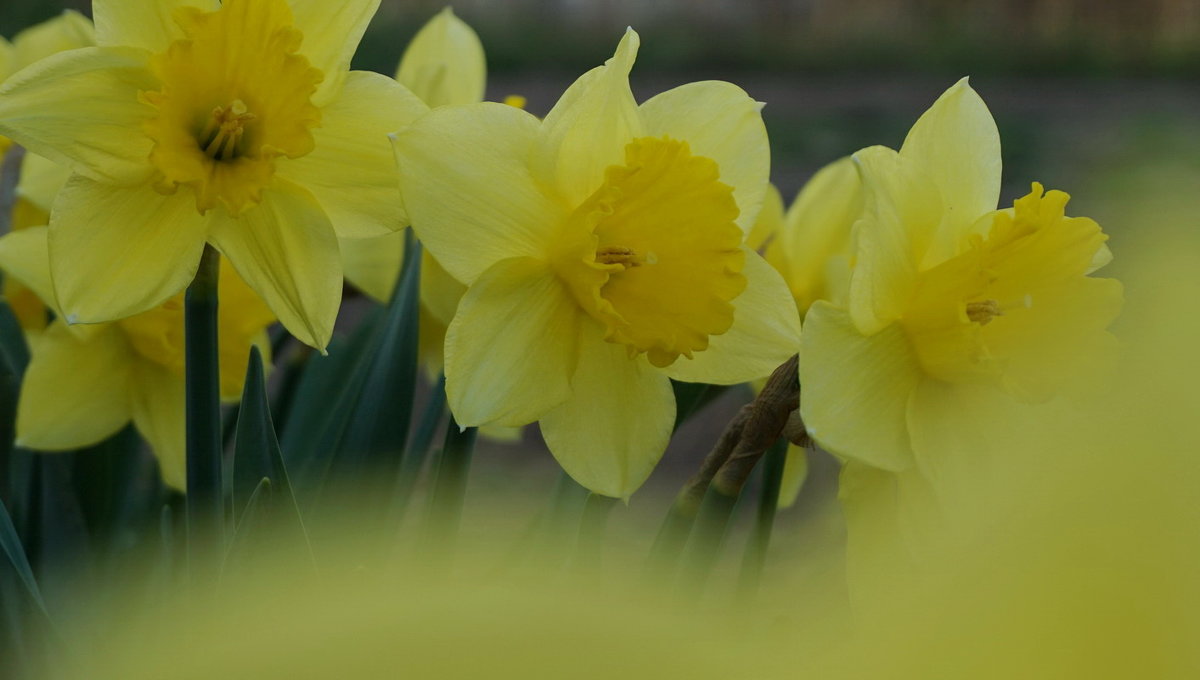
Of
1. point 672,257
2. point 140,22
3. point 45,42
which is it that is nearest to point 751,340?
point 672,257

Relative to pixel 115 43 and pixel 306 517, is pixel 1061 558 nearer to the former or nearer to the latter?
pixel 115 43

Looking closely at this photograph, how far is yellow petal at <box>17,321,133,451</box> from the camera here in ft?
2.08

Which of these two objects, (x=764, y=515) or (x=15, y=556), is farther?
(x=764, y=515)

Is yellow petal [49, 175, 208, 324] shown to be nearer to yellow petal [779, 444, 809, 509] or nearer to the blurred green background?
yellow petal [779, 444, 809, 509]

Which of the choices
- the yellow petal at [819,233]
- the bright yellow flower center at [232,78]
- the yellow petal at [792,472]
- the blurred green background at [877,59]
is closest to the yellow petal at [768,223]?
the yellow petal at [819,233]

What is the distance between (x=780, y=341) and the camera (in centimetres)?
48

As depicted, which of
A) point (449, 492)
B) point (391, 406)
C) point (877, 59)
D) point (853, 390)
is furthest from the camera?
point (877, 59)

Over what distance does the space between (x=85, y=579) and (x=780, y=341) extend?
475 millimetres

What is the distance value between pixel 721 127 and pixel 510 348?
0.43ft

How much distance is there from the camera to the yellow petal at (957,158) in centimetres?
48

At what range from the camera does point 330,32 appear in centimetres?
47

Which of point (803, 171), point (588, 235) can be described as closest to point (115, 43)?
point (588, 235)

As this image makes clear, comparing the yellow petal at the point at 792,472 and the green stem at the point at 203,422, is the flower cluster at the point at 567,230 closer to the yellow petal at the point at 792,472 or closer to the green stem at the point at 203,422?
the green stem at the point at 203,422

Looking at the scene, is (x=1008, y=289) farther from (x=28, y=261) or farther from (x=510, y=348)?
(x=28, y=261)
